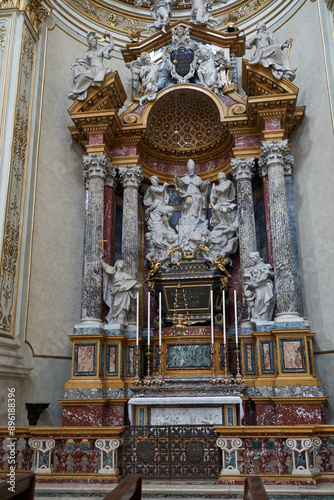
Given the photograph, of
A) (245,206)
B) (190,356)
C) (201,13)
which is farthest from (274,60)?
(190,356)

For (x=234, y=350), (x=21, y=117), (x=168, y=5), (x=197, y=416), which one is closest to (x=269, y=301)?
(x=234, y=350)

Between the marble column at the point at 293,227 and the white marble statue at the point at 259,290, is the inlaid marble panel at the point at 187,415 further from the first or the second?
the marble column at the point at 293,227

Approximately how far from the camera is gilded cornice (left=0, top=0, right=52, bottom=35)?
877 centimetres

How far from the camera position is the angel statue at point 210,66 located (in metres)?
9.70

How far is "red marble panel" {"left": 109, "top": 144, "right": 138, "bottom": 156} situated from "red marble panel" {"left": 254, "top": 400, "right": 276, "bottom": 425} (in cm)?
543

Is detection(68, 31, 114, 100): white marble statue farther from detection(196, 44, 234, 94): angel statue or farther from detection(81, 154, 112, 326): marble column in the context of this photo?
detection(196, 44, 234, 94): angel statue

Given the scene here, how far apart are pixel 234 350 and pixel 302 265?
208 centimetres

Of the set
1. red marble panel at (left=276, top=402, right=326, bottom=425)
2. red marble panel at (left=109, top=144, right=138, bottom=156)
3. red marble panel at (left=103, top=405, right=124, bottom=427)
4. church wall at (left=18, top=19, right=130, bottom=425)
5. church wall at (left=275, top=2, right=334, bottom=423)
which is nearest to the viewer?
→ red marble panel at (left=276, top=402, right=326, bottom=425)

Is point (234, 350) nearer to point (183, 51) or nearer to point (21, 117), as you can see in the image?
point (21, 117)

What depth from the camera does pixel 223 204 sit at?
372 inches

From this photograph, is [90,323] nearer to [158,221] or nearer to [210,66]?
[158,221]

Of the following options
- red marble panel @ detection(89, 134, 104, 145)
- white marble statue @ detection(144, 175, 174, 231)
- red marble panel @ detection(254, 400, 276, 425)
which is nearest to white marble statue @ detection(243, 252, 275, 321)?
red marble panel @ detection(254, 400, 276, 425)

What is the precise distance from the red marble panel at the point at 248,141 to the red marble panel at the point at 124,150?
209 centimetres

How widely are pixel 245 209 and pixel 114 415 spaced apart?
4.46 meters
